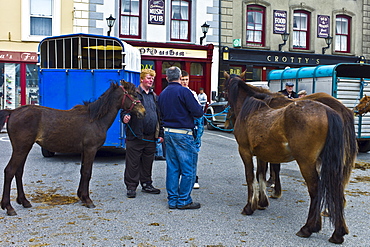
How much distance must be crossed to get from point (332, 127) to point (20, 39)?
1873 cm

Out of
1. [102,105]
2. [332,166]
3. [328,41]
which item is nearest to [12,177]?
[102,105]

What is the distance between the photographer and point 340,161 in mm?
5172

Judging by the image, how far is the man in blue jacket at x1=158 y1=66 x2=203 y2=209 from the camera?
652 centimetres

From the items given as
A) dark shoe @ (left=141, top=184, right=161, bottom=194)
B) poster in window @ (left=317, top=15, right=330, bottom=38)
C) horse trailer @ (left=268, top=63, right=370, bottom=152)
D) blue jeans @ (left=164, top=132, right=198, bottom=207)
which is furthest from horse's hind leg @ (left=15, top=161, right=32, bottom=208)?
poster in window @ (left=317, top=15, right=330, bottom=38)

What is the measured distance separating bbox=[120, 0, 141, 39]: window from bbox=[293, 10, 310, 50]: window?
944 centimetres

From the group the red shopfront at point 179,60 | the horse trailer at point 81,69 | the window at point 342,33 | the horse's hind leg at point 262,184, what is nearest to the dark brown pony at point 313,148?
the horse's hind leg at point 262,184

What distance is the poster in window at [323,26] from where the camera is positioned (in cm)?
2662

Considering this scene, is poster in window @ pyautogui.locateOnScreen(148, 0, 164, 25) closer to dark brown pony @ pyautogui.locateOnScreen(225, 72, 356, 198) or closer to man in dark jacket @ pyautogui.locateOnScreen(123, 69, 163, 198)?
man in dark jacket @ pyautogui.locateOnScreen(123, 69, 163, 198)

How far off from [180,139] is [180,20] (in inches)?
732

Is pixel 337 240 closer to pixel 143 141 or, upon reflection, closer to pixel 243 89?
pixel 243 89

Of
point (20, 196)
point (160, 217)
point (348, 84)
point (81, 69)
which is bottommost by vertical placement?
point (160, 217)

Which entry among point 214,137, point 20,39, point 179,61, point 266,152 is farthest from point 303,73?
point 20,39

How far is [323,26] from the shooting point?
26719mm

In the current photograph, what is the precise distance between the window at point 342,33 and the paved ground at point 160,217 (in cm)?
1998
